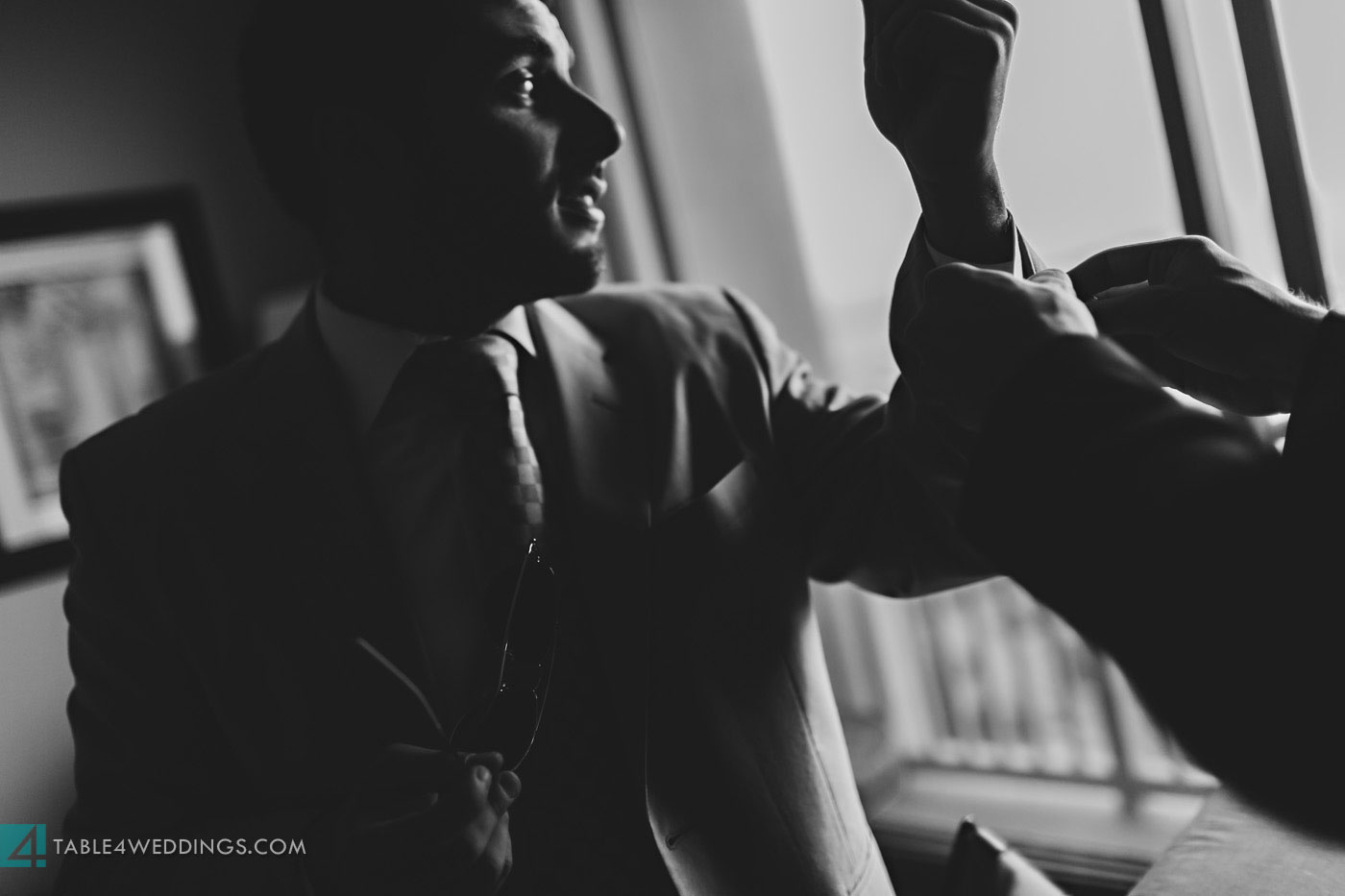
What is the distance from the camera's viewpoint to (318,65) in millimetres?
1305

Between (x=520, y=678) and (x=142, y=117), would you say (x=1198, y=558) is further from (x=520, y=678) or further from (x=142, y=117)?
(x=142, y=117)

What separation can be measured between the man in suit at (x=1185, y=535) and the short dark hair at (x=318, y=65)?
3.04ft

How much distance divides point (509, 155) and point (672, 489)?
0.46 meters

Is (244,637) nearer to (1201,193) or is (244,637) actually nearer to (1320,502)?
(1320,502)

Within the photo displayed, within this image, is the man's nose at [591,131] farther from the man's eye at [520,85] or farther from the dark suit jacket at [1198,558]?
the dark suit jacket at [1198,558]

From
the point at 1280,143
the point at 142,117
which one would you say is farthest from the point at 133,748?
the point at 142,117

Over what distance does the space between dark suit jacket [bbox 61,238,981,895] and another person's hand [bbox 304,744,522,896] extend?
0.15 metres

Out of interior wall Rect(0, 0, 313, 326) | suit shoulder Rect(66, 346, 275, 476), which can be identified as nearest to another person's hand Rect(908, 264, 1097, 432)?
suit shoulder Rect(66, 346, 275, 476)

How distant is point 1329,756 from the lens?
440 millimetres

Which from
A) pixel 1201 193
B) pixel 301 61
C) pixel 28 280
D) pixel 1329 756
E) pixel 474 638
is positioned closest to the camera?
pixel 1329 756

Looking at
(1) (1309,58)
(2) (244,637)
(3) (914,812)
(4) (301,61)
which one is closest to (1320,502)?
(2) (244,637)

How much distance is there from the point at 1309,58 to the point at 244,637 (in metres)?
1.79

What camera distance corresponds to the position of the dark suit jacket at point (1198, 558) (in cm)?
44

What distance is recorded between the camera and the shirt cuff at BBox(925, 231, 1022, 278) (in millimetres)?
879
